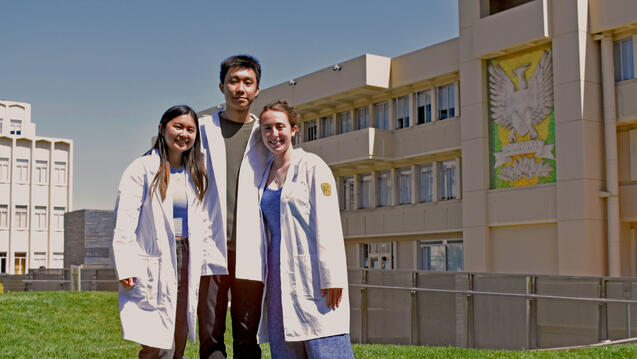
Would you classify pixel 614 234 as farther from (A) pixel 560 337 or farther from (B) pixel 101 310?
(B) pixel 101 310

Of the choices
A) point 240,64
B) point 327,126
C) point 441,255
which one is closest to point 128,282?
point 240,64

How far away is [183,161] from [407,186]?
29733mm

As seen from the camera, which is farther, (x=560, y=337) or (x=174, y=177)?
(x=560, y=337)

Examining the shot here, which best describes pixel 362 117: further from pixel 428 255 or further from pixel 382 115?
pixel 428 255

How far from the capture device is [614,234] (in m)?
25.4

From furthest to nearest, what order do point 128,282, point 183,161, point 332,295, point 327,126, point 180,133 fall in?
point 327,126
point 183,161
point 180,133
point 128,282
point 332,295

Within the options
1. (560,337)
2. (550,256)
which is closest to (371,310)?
(560,337)

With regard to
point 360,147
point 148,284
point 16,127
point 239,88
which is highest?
point 16,127

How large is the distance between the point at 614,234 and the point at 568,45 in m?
6.13

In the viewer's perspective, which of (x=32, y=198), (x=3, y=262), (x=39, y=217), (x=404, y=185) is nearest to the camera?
(x=404, y=185)

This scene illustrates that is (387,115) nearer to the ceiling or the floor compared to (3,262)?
nearer to the ceiling

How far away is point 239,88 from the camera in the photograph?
6.25 meters

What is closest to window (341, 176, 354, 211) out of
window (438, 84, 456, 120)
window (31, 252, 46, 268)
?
window (438, 84, 456, 120)

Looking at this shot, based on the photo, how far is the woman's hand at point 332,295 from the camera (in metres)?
5.49
